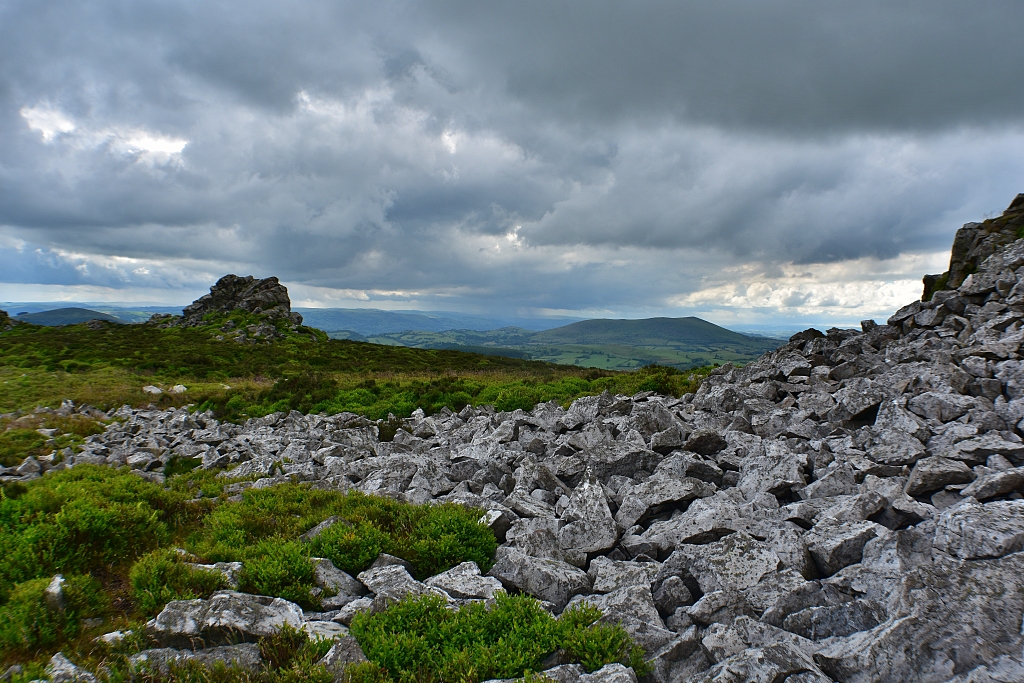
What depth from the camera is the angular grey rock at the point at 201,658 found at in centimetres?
552

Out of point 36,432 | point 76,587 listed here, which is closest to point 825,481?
point 76,587

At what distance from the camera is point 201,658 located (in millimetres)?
5672

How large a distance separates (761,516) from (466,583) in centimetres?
515

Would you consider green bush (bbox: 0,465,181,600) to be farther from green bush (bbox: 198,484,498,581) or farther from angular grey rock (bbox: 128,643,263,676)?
angular grey rock (bbox: 128,643,263,676)

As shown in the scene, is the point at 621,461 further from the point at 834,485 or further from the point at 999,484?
the point at 999,484

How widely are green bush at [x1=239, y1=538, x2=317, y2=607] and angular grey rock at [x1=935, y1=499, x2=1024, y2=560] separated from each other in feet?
28.1

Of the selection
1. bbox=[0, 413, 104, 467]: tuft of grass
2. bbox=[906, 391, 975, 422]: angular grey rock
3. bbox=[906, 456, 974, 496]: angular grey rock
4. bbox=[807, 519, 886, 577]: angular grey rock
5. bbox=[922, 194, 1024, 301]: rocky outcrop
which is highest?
bbox=[922, 194, 1024, 301]: rocky outcrop

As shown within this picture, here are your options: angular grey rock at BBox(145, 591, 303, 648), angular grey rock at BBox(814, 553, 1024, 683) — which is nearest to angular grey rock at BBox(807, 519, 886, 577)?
angular grey rock at BBox(814, 553, 1024, 683)

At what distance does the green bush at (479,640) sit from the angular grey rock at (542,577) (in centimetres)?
71

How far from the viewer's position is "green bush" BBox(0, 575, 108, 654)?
629 centimetres

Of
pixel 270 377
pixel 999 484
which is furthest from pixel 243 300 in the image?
pixel 999 484

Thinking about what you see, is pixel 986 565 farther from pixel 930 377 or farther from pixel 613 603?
pixel 930 377

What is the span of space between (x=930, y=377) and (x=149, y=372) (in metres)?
53.4

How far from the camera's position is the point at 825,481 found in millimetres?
9102
